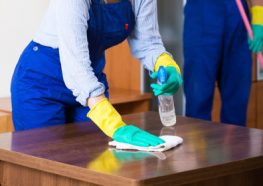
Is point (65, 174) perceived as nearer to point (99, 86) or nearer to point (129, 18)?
point (99, 86)

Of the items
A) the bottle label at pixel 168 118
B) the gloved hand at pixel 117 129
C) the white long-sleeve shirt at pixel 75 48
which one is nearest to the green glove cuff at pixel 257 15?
the bottle label at pixel 168 118

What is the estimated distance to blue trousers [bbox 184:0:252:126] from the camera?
3.36 m

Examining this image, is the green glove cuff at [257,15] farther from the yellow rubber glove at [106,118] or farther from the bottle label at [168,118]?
the yellow rubber glove at [106,118]

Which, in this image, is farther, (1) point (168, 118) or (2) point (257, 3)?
(2) point (257, 3)

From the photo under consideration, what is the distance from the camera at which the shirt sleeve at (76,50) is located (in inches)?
84.2

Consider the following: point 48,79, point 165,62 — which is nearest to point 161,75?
point 165,62

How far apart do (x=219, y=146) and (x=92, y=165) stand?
0.44 metres

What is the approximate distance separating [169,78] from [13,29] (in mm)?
1603

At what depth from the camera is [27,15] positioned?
373 centimetres

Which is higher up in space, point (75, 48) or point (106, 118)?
point (75, 48)

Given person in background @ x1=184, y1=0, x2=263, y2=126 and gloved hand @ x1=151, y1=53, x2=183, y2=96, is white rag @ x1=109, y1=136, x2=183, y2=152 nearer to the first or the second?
gloved hand @ x1=151, y1=53, x2=183, y2=96

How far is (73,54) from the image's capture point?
2152 millimetres

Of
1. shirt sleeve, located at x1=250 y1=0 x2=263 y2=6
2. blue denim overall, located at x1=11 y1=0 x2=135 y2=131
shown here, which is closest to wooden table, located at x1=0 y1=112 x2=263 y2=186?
blue denim overall, located at x1=11 y1=0 x2=135 y2=131

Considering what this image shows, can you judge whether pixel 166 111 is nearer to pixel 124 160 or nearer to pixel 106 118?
pixel 106 118
